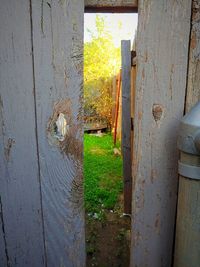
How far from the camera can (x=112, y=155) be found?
685 centimetres

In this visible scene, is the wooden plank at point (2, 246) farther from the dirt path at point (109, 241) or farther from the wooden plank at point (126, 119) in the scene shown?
the wooden plank at point (126, 119)

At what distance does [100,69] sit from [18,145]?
1012cm

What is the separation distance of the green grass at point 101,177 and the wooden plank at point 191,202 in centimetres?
274

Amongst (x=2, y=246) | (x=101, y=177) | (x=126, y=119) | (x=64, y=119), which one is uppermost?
(x=64, y=119)

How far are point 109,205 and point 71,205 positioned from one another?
112 inches

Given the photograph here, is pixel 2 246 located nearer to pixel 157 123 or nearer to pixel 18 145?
pixel 18 145

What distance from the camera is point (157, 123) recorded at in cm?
119

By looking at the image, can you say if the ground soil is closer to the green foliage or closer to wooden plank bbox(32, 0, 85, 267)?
wooden plank bbox(32, 0, 85, 267)

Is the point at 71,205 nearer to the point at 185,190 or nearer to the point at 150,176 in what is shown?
the point at 150,176

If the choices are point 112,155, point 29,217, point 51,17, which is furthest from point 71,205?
point 112,155

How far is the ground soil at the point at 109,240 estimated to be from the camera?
2706 millimetres

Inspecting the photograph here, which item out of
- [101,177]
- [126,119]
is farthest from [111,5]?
[101,177]

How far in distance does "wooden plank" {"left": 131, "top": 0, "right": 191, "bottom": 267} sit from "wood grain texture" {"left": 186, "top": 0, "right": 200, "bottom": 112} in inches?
1.0

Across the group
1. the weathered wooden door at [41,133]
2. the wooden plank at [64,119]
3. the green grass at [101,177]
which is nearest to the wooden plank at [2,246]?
the weathered wooden door at [41,133]
